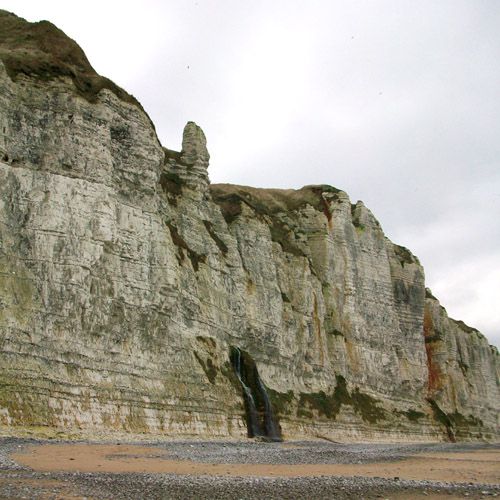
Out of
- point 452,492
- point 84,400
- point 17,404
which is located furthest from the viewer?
point 84,400

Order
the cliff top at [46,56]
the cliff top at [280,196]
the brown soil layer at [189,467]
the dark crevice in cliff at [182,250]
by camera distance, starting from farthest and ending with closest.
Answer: the cliff top at [280,196]
the dark crevice in cliff at [182,250]
the cliff top at [46,56]
the brown soil layer at [189,467]

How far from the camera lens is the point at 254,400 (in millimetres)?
41781

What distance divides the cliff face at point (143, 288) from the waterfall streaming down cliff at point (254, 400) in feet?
2.80

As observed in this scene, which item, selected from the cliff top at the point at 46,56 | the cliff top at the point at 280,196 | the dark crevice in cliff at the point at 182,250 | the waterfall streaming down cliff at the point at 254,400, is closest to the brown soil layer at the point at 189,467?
the cliff top at the point at 46,56

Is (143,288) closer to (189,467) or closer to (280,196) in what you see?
(189,467)

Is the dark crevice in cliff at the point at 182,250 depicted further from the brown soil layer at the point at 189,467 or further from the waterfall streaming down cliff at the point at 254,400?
the brown soil layer at the point at 189,467

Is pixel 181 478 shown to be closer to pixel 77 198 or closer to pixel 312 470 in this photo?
pixel 312 470

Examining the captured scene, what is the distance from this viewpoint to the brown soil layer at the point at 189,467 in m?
16.6

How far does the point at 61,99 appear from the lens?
105 ft

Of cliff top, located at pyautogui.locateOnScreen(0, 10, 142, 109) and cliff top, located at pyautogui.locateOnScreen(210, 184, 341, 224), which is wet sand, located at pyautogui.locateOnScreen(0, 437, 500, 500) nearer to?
cliff top, located at pyautogui.locateOnScreen(0, 10, 142, 109)

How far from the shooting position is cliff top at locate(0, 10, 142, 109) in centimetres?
3209

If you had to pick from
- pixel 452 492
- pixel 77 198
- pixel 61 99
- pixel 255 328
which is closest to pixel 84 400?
pixel 77 198

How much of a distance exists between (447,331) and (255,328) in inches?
1589

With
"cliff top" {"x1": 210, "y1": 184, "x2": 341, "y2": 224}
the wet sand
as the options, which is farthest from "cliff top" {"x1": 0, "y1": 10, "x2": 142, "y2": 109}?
"cliff top" {"x1": 210, "y1": 184, "x2": 341, "y2": 224}
